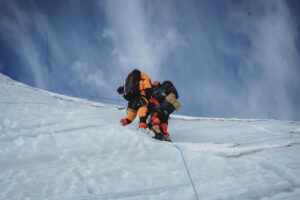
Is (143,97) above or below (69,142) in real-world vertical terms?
above

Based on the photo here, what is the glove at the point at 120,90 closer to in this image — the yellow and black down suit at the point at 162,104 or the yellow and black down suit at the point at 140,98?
the yellow and black down suit at the point at 140,98

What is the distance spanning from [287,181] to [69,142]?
3.04m

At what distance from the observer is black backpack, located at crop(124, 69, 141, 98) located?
6227mm

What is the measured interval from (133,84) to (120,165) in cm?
267

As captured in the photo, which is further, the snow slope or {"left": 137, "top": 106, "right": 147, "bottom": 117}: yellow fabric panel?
{"left": 137, "top": 106, "right": 147, "bottom": 117}: yellow fabric panel

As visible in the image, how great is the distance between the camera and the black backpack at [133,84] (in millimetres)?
6227

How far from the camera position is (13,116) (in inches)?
219

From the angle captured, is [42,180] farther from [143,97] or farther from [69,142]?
[143,97]

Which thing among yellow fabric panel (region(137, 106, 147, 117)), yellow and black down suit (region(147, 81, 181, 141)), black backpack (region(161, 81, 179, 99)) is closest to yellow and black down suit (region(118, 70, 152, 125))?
yellow and black down suit (region(147, 81, 181, 141))

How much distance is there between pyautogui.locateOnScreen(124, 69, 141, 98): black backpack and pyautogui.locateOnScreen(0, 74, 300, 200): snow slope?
1.08 m

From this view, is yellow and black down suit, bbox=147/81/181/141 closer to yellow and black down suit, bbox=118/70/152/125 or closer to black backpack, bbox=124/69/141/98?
yellow and black down suit, bbox=118/70/152/125

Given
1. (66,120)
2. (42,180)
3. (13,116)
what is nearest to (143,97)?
(66,120)

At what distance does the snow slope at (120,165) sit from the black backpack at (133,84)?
42.6 inches

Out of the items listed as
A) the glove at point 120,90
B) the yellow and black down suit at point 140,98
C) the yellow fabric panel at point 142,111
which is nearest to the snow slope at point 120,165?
the yellow fabric panel at point 142,111
